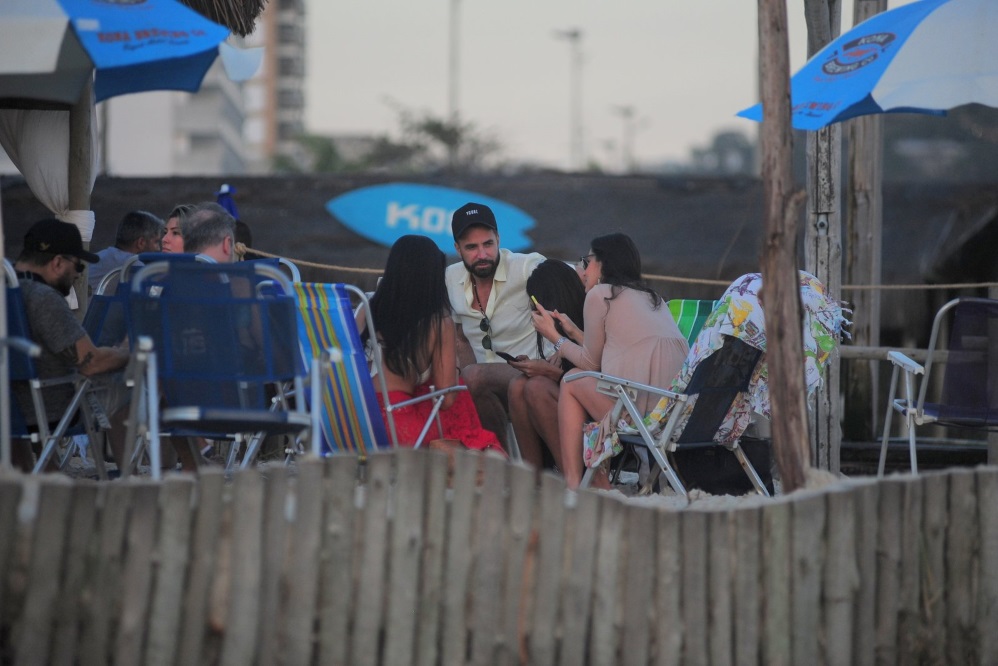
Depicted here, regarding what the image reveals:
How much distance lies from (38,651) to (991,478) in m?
2.57

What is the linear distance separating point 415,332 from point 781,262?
5.36ft

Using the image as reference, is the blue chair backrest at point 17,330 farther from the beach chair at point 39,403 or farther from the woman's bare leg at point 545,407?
the woman's bare leg at point 545,407

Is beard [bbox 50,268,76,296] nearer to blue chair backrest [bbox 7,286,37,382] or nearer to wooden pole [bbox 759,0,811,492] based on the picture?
blue chair backrest [bbox 7,286,37,382]

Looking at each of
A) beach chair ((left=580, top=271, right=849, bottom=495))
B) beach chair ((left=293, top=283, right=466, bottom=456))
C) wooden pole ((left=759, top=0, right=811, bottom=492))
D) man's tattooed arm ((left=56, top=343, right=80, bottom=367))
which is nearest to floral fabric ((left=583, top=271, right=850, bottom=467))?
beach chair ((left=580, top=271, right=849, bottom=495))

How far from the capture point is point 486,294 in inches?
229

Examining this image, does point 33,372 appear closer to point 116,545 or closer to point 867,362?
point 116,545

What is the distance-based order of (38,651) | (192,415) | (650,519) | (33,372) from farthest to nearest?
(33,372), (192,415), (650,519), (38,651)

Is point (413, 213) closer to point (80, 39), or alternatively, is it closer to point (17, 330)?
point (17, 330)

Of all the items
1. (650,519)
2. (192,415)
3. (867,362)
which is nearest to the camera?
(650,519)

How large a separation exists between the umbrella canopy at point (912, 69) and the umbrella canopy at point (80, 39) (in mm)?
2561

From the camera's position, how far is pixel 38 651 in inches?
111

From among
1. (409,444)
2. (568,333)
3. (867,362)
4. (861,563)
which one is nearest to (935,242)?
(867,362)

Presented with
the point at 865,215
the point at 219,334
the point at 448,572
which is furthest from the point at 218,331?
the point at 865,215

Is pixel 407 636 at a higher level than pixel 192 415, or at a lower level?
lower
